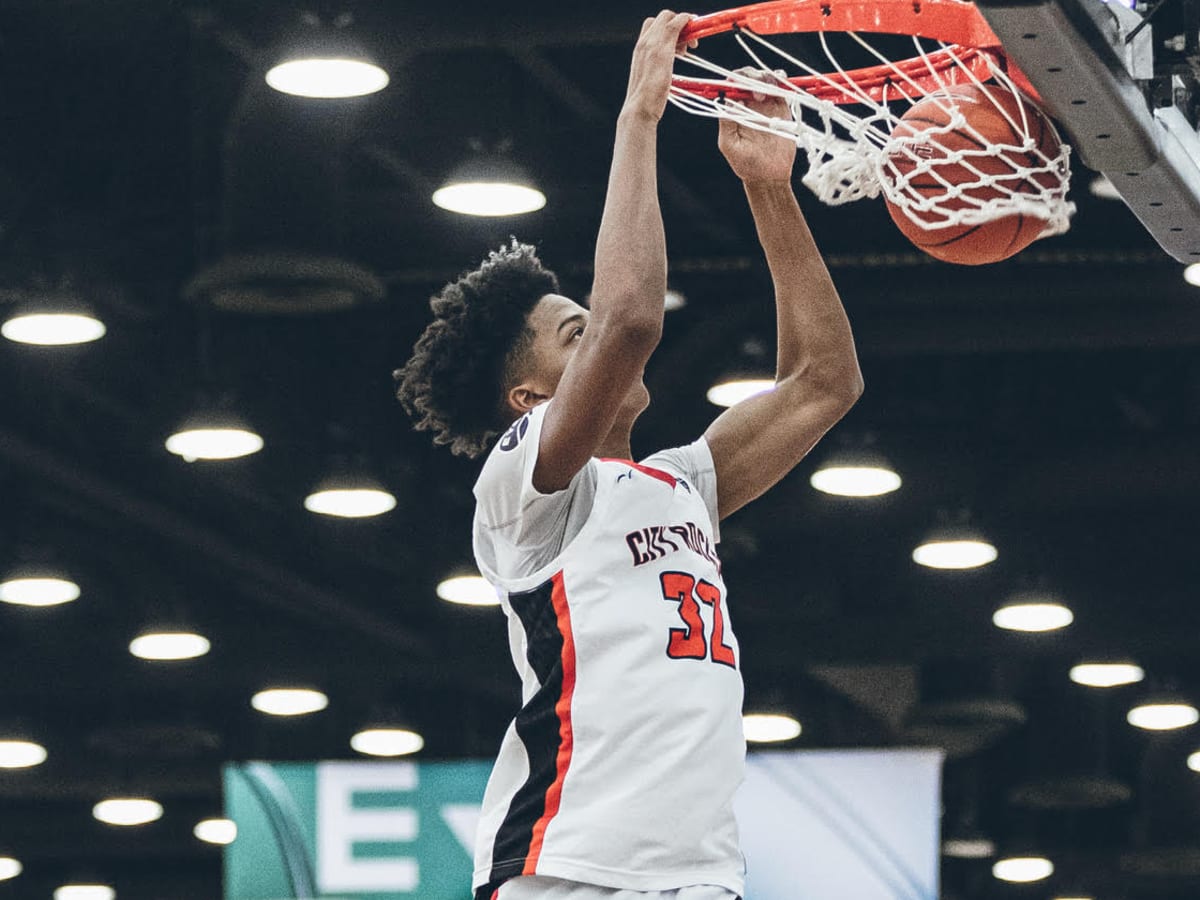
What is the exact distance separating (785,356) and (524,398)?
44 centimetres

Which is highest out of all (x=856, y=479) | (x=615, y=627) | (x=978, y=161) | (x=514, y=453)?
(x=856, y=479)

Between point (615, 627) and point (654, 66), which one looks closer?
point (615, 627)

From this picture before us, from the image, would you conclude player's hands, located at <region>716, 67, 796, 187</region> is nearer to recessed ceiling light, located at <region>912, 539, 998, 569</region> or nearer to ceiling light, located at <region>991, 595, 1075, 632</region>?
recessed ceiling light, located at <region>912, 539, 998, 569</region>

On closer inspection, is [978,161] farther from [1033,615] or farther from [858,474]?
[1033,615]

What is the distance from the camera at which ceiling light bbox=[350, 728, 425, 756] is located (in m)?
13.9

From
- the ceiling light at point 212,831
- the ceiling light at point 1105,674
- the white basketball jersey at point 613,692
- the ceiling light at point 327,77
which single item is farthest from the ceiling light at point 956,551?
the ceiling light at point 212,831

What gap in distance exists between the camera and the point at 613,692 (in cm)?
360

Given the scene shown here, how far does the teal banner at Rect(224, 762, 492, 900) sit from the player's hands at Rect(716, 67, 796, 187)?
5.59m

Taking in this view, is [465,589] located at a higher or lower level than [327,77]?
higher

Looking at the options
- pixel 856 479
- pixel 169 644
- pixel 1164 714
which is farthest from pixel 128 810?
pixel 856 479

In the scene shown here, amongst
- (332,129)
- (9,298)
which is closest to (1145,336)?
(332,129)

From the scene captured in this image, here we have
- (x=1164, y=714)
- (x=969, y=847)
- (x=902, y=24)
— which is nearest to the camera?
(x=902, y=24)

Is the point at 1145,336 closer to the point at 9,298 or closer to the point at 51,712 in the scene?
the point at 9,298

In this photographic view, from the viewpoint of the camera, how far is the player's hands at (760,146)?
404 cm
